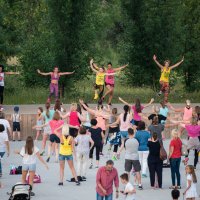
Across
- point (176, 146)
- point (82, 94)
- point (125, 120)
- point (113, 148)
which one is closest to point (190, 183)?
point (176, 146)

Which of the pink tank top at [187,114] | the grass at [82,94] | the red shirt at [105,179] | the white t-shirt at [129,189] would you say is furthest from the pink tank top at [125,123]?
the grass at [82,94]

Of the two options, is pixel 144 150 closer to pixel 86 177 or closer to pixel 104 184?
pixel 86 177

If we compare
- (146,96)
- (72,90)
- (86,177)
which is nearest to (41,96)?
(72,90)

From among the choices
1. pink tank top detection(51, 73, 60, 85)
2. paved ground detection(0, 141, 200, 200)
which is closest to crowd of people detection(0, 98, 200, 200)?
paved ground detection(0, 141, 200, 200)

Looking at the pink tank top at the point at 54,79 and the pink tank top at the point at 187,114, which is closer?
the pink tank top at the point at 187,114

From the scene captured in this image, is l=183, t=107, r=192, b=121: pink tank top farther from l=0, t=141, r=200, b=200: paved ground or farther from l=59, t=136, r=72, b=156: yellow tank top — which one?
l=59, t=136, r=72, b=156: yellow tank top

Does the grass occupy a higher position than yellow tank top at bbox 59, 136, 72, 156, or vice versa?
the grass

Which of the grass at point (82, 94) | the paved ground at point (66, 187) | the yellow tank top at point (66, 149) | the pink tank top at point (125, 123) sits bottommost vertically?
the paved ground at point (66, 187)

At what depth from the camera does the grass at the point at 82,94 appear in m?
41.1

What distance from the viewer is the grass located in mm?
41125

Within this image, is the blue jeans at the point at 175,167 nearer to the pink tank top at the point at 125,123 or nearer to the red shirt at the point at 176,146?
the red shirt at the point at 176,146

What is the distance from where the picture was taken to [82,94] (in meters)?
42.3

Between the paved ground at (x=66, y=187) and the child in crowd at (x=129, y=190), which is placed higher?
the child in crowd at (x=129, y=190)

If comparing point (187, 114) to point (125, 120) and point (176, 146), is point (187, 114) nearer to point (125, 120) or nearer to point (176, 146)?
point (125, 120)
